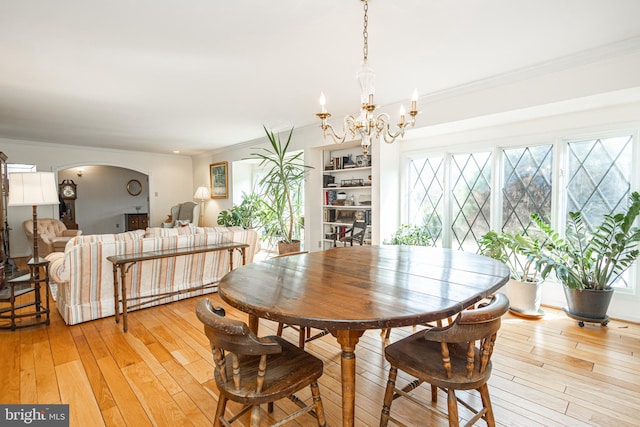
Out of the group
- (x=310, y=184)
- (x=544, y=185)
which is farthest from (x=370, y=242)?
(x=544, y=185)

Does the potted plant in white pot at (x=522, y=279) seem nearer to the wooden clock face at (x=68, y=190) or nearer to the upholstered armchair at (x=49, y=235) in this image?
the upholstered armchair at (x=49, y=235)

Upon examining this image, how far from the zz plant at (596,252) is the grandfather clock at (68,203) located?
32.3 feet

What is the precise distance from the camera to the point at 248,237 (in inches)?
163

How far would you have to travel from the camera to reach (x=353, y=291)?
57.5 inches

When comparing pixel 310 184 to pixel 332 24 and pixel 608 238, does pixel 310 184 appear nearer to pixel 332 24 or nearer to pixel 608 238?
pixel 332 24

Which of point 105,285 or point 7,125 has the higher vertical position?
point 7,125

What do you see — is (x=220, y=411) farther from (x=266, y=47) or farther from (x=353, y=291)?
(x=266, y=47)

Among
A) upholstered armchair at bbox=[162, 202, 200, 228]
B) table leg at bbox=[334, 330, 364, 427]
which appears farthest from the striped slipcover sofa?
upholstered armchair at bbox=[162, 202, 200, 228]

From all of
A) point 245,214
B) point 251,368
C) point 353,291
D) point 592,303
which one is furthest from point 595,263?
point 245,214

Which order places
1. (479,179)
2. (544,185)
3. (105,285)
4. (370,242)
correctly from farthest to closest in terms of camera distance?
(370,242) → (479,179) → (544,185) → (105,285)

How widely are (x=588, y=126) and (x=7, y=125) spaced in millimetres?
7719

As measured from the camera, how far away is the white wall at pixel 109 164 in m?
6.03

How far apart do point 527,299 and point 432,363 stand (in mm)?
2351

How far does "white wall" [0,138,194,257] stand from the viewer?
6.03m
